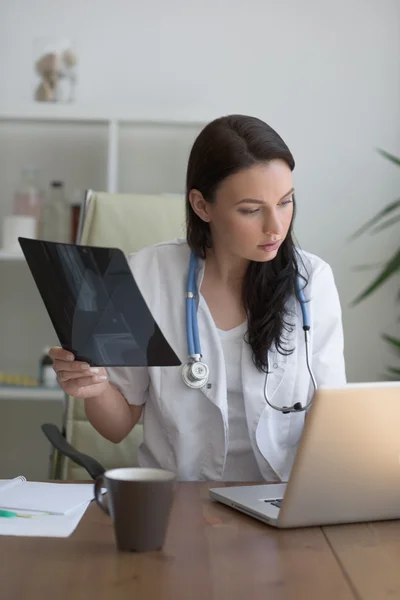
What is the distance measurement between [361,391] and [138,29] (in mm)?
2085

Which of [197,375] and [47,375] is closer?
[197,375]

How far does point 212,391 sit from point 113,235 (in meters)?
0.64

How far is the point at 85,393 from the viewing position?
55.1 inches

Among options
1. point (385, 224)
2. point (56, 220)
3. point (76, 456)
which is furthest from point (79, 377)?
point (385, 224)

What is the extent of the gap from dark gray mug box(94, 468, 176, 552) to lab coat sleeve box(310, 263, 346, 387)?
77 cm

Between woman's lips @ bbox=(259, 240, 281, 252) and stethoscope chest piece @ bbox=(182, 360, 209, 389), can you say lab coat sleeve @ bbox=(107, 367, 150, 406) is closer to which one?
stethoscope chest piece @ bbox=(182, 360, 209, 389)

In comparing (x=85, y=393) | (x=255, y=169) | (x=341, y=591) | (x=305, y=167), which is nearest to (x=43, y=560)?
(x=341, y=591)

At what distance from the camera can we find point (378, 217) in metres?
2.56

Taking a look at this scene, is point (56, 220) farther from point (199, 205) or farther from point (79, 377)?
point (79, 377)

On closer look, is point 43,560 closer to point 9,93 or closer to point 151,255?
point 151,255

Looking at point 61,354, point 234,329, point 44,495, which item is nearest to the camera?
point 44,495

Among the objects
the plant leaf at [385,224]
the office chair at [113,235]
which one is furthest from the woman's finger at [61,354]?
the plant leaf at [385,224]

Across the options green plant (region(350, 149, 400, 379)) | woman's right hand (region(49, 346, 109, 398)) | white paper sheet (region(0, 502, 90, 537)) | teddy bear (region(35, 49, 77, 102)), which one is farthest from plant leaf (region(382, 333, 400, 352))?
white paper sheet (region(0, 502, 90, 537))

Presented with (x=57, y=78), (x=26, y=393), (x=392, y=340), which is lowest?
(x=26, y=393)
